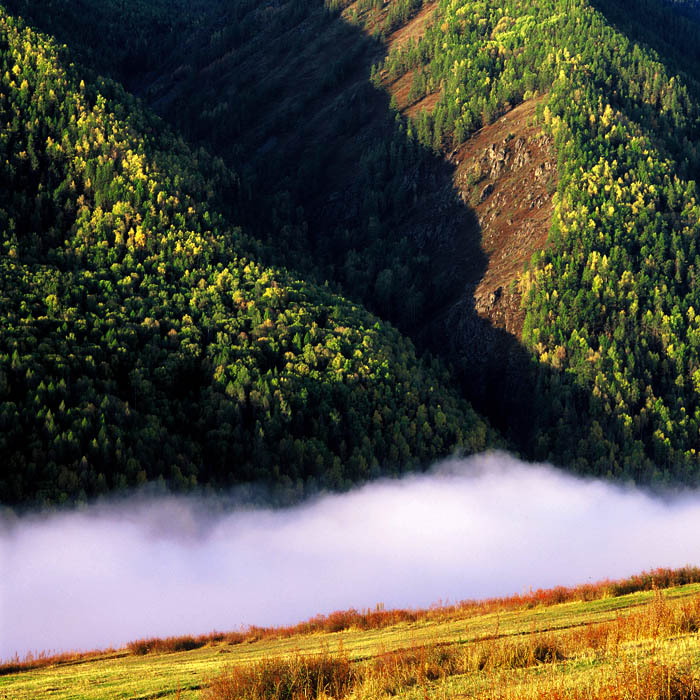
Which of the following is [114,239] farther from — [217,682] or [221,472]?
[217,682]

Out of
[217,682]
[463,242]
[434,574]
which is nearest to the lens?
[217,682]

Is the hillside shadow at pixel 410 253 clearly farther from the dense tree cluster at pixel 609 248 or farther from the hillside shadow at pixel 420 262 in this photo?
the dense tree cluster at pixel 609 248

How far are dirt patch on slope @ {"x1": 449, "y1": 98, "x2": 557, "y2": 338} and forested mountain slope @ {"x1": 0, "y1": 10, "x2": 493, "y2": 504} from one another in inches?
798

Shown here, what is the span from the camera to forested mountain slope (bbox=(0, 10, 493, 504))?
343 ft

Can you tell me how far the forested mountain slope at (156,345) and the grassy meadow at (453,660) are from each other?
63311 mm

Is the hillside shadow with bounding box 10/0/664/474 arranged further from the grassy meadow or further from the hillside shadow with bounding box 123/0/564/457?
the grassy meadow

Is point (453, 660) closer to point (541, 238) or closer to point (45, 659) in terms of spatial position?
point (45, 659)

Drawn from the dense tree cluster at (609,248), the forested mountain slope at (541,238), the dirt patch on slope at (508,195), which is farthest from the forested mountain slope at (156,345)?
the dirt patch on slope at (508,195)

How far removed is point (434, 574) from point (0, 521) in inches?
2071

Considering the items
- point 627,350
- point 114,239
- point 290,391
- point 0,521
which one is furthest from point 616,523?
point 114,239

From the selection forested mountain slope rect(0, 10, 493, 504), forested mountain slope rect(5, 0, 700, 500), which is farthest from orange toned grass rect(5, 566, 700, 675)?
forested mountain slope rect(5, 0, 700, 500)

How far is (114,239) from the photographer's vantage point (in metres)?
147

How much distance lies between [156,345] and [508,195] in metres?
83.3

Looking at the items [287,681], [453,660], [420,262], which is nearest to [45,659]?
[287,681]
